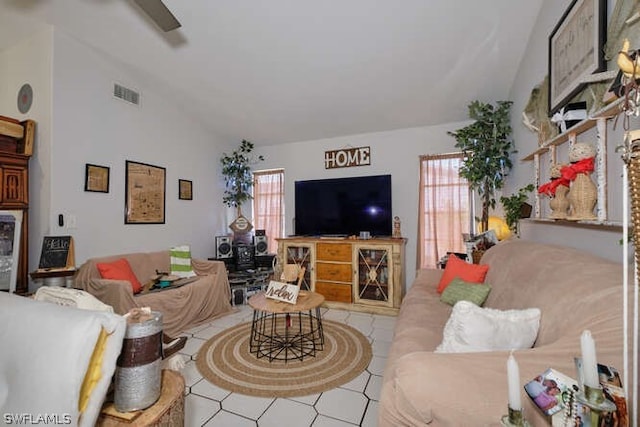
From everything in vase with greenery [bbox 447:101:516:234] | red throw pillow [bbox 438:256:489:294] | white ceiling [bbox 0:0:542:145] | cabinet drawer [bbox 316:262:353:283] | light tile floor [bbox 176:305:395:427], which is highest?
white ceiling [bbox 0:0:542:145]

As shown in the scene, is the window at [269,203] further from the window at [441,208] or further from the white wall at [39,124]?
the white wall at [39,124]

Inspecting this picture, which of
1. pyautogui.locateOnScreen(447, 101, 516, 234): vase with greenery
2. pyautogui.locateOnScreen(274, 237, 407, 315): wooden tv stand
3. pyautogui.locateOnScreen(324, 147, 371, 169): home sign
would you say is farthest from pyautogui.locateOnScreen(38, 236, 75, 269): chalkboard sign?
pyautogui.locateOnScreen(447, 101, 516, 234): vase with greenery

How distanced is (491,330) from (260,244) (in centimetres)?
348

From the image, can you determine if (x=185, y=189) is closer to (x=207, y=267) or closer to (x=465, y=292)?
(x=207, y=267)

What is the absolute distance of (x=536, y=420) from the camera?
0.73 metres

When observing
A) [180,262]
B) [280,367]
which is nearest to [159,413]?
[280,367]

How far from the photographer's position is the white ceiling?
217 centimetres

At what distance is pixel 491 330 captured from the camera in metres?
1.12

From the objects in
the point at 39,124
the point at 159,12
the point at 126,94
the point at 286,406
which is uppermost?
the point at 126,94

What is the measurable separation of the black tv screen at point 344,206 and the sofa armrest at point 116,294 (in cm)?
218

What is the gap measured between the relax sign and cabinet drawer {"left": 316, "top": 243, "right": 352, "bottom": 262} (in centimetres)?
138

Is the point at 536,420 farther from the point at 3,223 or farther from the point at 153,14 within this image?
the point at 3,223

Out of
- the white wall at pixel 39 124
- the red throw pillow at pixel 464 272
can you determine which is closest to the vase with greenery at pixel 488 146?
the red throw pillow at pixel 464 272

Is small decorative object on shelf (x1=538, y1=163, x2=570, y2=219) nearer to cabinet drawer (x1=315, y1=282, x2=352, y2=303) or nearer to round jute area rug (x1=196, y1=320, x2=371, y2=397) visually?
round jute area rug (x1=196, y1=320, x2=371, y2=397)
